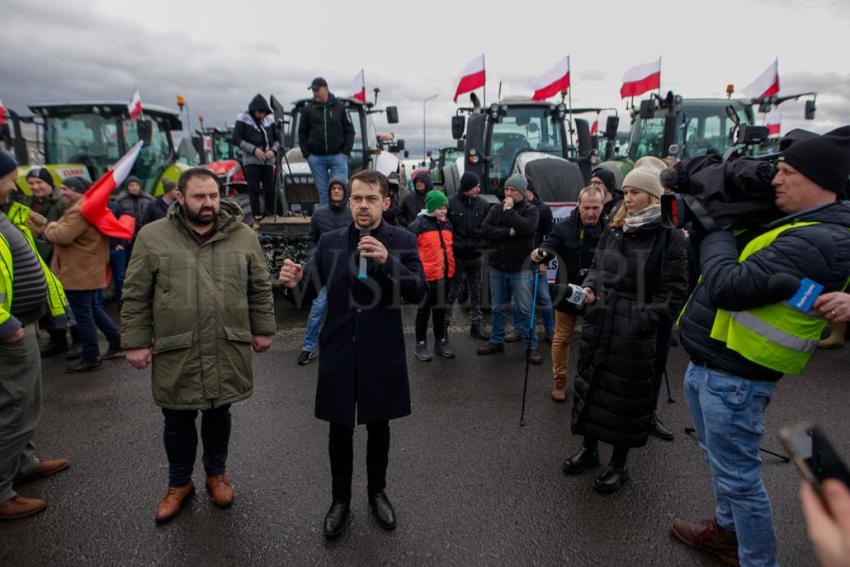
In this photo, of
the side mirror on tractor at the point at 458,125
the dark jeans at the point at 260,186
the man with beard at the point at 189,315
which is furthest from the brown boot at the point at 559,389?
the side mirror on tractor at the point at 458,125

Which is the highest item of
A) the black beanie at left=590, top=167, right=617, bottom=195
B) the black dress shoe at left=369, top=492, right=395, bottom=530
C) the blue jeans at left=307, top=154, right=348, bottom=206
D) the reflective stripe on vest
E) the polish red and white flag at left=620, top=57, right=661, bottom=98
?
the polish red and white flag at left=620, top=57, right=661, bottom=98

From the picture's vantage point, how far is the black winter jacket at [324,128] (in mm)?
7039

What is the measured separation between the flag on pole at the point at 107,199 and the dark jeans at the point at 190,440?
2.23 metres

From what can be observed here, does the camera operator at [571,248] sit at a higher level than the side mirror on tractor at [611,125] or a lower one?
lower

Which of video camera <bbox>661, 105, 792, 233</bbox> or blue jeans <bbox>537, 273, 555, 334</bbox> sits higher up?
video camera <bbox>661, 105, 792, 233</bbox>

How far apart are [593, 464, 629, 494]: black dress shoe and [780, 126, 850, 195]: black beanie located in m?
2.01

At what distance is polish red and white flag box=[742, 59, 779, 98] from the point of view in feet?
34.3

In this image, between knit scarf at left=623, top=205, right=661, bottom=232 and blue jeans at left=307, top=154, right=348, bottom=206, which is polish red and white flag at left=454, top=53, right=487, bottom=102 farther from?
knit scarf at left=623, top=205, right=661, bottom=232

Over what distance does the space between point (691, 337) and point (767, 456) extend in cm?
190

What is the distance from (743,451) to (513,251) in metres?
3.24

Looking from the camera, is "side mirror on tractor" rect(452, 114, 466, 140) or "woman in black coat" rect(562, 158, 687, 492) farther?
"side mirror on tractor" rect(452, 114, 466, 140)

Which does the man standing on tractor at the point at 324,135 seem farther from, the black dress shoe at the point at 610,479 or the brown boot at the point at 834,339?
the brown boot at the point at 834,339

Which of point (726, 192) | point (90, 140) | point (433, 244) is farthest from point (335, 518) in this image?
point (90, 140)

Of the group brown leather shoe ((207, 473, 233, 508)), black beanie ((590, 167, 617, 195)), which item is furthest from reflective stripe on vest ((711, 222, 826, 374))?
brown leather shoe ((207, 473, 233, 508))
